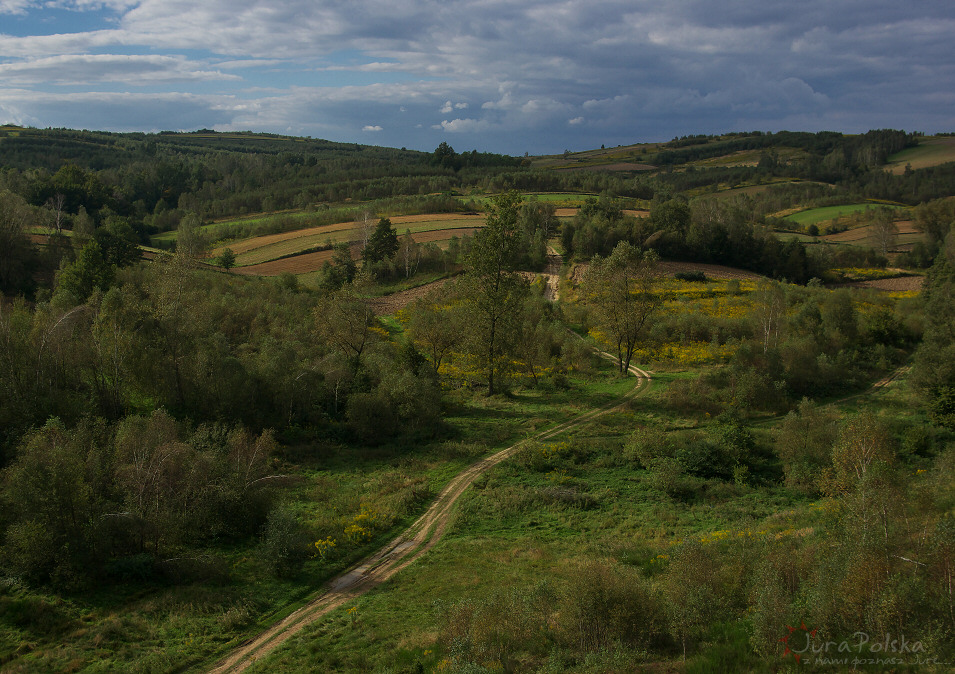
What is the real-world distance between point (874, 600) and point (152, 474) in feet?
59.9

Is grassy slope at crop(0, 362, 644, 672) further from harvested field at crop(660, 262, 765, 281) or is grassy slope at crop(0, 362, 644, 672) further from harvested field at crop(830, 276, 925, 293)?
harvested field at crop(830, 276, 925, 293)

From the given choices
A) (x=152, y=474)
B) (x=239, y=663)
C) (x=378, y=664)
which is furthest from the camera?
(x=152, y=474)

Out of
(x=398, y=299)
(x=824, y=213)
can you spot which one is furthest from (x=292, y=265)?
(x=824, y=213)

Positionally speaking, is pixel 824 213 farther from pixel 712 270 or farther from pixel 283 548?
pixel 283 548

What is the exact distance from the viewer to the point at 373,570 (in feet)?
57.3

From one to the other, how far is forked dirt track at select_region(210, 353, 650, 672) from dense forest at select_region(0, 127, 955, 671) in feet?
1.88

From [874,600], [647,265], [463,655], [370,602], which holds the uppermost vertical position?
[647,265]

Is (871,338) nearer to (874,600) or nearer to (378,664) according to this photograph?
(874,600)

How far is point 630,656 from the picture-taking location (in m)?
9.88

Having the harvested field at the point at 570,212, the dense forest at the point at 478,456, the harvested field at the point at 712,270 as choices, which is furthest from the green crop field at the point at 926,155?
the dense forest at the point at 478,456

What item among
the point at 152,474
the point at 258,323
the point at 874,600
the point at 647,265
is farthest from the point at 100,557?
the point at 647,265

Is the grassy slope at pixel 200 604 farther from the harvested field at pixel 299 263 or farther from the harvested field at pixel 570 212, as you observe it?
the harvested field at pixel 570 212

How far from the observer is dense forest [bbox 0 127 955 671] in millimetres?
11297

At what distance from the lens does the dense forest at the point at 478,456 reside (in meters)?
11.3
